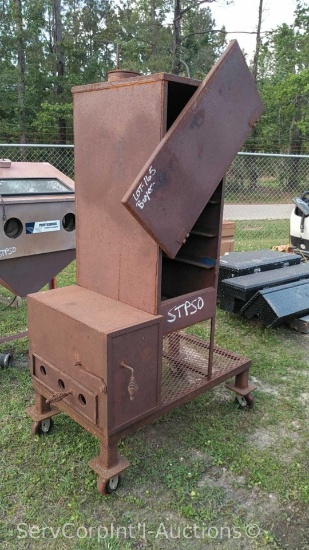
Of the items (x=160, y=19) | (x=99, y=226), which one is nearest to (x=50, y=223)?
(x=99, y=226)

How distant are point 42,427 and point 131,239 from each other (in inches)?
50.3

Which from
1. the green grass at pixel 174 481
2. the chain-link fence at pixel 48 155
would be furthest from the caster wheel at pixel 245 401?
the chain-link fence at pixel 48 155

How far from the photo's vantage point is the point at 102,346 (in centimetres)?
188

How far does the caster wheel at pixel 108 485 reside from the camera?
6.66ft

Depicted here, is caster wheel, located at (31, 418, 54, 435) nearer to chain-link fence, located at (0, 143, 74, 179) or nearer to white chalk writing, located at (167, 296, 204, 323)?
white chalk writing, located at (167, 296, 204, 323)

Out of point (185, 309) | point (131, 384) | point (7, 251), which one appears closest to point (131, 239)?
point (185, 309)

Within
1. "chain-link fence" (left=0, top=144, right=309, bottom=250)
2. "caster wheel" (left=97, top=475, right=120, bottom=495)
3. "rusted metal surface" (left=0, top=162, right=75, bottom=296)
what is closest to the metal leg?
"caster wheel" (left=97, top=475, right=120, bottom=495)

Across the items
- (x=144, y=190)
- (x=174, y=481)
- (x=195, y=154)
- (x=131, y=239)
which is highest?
(x=195, y=154)

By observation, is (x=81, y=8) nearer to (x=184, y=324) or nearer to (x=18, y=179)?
(x=18, y=179)

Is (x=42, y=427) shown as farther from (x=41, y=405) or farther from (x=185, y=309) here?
(x=185, y=309)

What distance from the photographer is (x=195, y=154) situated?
196 centimetres

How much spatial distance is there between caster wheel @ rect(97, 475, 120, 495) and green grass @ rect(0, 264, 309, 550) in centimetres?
3

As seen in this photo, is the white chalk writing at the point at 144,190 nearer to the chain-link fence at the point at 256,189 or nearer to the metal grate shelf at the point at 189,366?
the metal grate shelf at the point at 189,366

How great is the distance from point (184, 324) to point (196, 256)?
47cm
